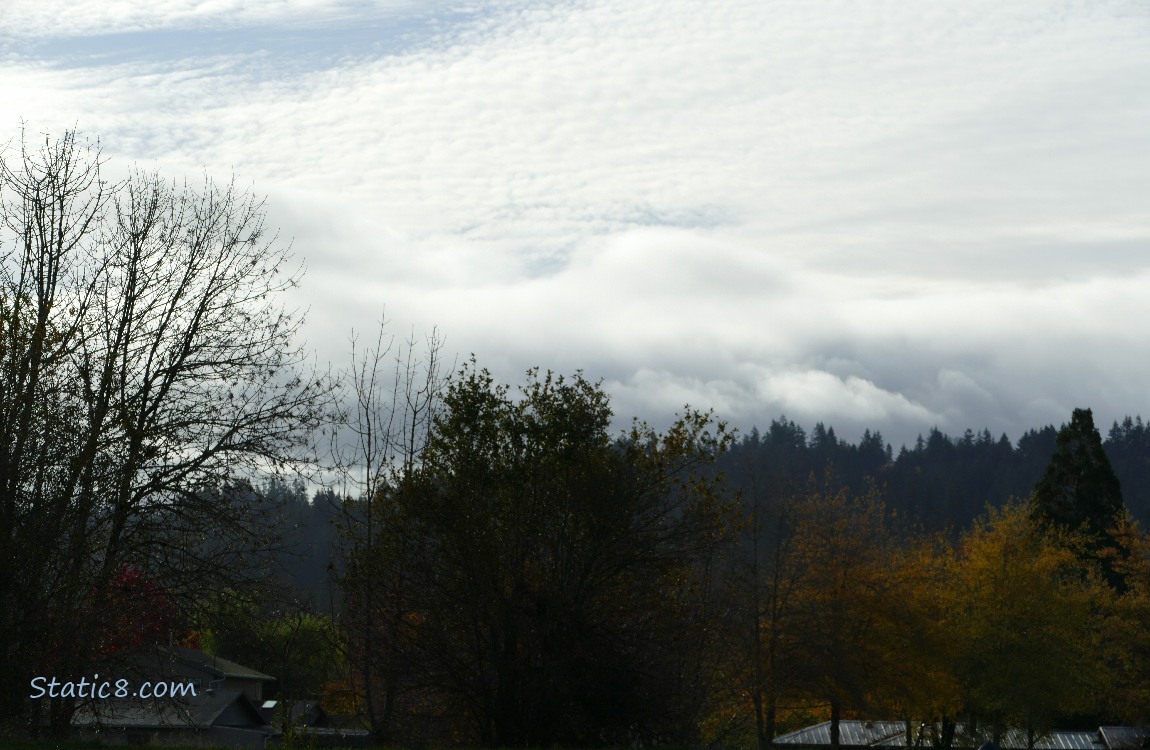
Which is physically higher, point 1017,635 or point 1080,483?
point 1080,483

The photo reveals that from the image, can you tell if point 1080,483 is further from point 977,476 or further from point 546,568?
point 977,476

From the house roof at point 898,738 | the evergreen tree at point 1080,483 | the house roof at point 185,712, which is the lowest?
the house roof at point 898,738

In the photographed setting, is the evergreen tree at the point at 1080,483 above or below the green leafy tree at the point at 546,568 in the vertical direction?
above

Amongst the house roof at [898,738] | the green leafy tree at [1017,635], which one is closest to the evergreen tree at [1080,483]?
the house roof at [898,738]

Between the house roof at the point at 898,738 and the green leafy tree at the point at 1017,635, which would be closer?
the green leafy tree at the point at 1017,635

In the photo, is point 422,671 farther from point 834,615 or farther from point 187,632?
point 834,615

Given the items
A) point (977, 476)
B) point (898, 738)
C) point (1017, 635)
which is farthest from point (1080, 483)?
point (977, 476)

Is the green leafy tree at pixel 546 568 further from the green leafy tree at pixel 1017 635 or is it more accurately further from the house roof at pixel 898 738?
the house roof at pixel 898 738

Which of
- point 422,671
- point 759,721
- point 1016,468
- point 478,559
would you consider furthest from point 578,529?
point 1016,468

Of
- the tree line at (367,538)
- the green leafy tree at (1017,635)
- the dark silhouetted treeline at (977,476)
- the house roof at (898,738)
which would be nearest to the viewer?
the tree line at (367,538)

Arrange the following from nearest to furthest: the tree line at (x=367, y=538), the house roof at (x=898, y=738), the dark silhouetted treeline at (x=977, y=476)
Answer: the tree line at (x=367, y=538) → the house roof at (x=898, y=738) → the dark silhouetted treeline at (x=977, y=476)

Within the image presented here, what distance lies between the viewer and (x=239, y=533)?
67.8ft

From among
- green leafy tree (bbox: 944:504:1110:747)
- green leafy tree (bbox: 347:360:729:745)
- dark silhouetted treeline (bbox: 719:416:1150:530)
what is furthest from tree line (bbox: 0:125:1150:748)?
dark silhouetted treeline (bbox: 719:416:1150:530)

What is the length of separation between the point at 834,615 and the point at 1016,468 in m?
152
